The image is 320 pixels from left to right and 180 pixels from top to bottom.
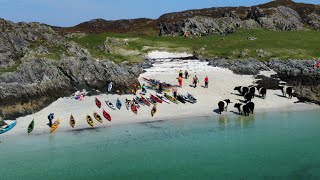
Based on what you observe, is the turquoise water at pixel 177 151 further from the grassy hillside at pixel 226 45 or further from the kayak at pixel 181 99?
the grassy hillside at pixel 226 45

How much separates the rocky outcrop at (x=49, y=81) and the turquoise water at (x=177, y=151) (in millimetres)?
8696

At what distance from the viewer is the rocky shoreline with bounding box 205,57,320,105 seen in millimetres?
53625

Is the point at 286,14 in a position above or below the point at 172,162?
above

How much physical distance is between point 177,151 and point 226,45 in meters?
57.3

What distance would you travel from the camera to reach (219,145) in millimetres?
34531

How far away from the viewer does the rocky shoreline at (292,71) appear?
5362 centimetres

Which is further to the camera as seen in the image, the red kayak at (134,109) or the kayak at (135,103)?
the kayak at (135,103)

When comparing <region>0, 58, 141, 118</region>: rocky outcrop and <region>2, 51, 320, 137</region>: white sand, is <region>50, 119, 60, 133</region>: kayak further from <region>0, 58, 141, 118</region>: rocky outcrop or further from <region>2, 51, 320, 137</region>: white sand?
<region>0, 58, 141, 118</region>: rocky outcrop

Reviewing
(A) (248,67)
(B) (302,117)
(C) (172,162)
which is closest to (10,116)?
(C) (172,162)

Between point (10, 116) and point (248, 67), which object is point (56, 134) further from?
point (248, 67)

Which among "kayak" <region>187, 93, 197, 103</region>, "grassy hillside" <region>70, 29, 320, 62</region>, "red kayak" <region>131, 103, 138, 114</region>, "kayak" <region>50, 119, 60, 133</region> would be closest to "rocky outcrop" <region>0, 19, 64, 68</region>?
"grassy hillside" <region>70, 29, 320, 62</region>

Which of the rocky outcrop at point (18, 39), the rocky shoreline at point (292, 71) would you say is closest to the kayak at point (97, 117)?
the rocky outcrop at point (18, 39)

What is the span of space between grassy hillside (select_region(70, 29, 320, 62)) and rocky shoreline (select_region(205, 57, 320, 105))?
14.2ft

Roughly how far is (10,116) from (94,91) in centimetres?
1149
